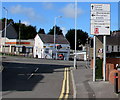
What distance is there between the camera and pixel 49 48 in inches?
2879

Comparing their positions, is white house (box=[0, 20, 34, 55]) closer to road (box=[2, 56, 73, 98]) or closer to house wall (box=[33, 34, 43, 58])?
house wall (box=[33, 34, 43, 58])

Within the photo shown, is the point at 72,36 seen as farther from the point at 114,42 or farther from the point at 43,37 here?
the point at 43,37

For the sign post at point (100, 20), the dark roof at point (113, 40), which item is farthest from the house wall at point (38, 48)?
the sign post at point (100, 20)

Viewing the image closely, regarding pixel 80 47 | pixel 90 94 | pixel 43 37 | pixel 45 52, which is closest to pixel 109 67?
pixel 90 94

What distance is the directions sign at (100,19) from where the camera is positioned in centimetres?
1480

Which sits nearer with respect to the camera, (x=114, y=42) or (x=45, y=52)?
(x=45, y=52)

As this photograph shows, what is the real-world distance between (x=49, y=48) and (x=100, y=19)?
58446 millimetres

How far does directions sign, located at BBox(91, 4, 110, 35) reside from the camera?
14805 mm

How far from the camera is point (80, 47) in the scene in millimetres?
119312

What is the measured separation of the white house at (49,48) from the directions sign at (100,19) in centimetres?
5058

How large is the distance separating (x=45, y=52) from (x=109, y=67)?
57.0m

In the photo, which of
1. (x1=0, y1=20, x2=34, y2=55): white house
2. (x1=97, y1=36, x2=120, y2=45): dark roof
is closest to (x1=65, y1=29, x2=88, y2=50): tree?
(x1=97, y1=36, x2=120, y2=45): dark roof

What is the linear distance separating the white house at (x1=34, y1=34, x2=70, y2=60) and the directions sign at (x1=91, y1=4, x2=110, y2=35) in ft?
166

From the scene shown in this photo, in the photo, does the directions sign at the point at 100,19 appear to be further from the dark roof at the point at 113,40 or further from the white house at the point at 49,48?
the dark roof at the point at 113,40
